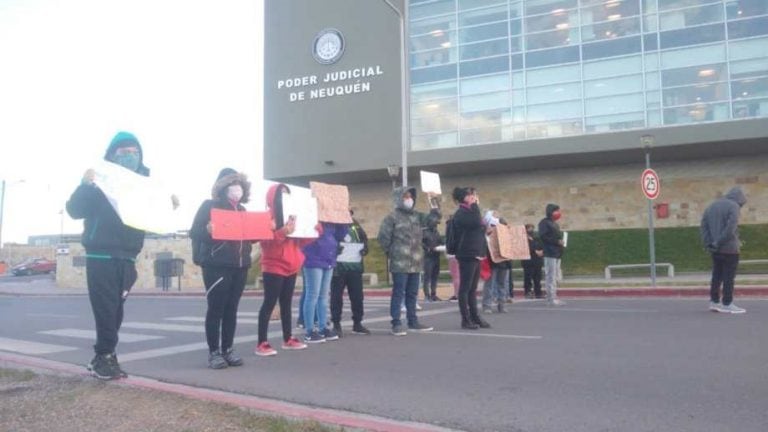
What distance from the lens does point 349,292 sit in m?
8.84

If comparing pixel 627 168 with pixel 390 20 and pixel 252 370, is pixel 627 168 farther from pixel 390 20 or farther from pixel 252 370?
pixel 252 370

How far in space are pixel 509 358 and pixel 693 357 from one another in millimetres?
1700

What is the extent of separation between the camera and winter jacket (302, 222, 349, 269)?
802cm

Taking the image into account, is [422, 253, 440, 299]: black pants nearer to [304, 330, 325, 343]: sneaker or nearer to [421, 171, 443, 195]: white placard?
[421, 171, 443, 195]: white placard

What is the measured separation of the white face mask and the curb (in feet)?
5.97

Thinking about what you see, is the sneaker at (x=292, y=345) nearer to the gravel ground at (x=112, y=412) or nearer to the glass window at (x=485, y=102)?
the gravel ground at (x=112, y=412)

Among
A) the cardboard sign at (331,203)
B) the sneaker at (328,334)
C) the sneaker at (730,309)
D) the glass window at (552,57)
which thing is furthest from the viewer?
the glass window at (552,57)

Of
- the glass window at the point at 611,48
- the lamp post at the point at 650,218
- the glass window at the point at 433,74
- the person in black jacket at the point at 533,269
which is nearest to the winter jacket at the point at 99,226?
the person in black jacket at the point at 533,269

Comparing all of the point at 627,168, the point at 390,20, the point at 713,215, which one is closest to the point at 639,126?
the point at 627,168

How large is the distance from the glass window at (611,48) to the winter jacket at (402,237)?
873 inches

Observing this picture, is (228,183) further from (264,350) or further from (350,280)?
(350,280)

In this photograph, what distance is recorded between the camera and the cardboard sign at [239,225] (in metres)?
6.21

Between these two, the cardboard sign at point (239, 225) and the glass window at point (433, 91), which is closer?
the cardboard sign at point (239, 225)

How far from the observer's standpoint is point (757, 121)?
82.9ft
